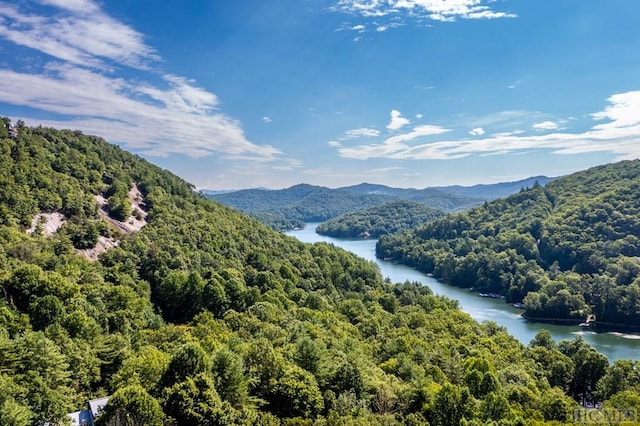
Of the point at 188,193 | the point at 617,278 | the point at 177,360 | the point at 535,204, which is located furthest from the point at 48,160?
the point at 535,204

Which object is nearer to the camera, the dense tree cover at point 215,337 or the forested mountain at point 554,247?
the dense tree cover at point 215,337

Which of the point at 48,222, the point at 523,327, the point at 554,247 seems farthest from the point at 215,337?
the point at 554,247

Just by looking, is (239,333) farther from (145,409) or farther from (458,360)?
(458,360)

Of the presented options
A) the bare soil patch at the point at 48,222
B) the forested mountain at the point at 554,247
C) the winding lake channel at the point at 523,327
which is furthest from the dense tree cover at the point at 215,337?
the forested mountain at the point at 554,247

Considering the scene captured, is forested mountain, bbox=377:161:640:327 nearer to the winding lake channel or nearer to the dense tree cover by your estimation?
the winding lake channel

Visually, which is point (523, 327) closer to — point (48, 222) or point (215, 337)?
point (215, 337)

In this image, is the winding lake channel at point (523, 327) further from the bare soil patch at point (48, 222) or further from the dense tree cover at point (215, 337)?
the bare soil patch at point (48, 222)
